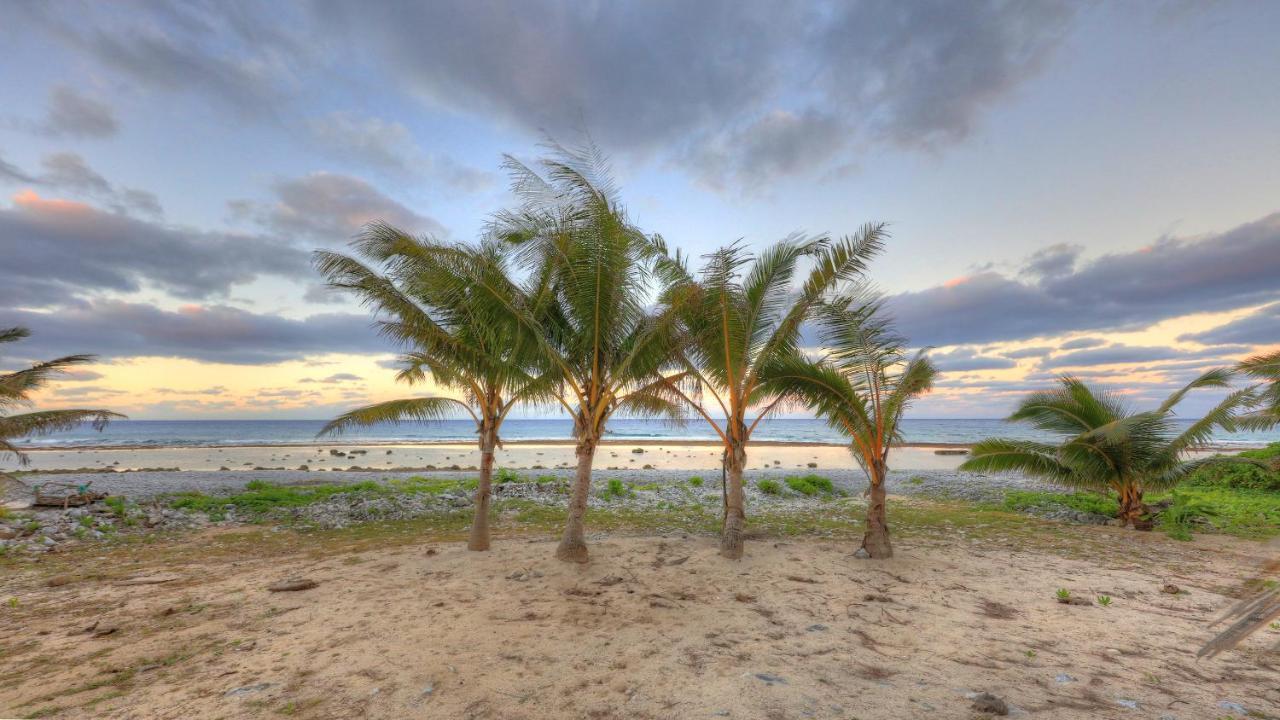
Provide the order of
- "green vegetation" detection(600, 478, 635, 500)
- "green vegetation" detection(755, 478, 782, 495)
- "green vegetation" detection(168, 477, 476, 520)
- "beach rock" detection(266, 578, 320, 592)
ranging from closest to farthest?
"beach rock" detection(266, 578, 320, 592)
"green vegetation" detection(168, 477, 476, 520)
"green vegetation" detection(600, 478, 635, 500)
"green vegetation" detection(755, 478, 782, 495)

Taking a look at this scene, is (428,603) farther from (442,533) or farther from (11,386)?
(11,386)

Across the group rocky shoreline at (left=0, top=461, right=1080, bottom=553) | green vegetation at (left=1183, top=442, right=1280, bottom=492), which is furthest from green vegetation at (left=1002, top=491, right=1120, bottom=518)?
green vegetation at (left=1183, top=442, right=1280, bottom=492)

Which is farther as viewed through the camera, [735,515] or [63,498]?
[63,498]

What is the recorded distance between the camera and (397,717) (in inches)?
167

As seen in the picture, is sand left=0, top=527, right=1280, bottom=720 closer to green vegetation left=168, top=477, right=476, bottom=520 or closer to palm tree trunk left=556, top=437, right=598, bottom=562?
palm tree trunk left=556, top=437, right=598, bottom=562

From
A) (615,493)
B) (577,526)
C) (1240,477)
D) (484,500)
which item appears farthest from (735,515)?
(1240,477)

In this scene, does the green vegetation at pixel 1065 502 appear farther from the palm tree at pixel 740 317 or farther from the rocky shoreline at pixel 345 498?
the palm tree at pixel 740 317

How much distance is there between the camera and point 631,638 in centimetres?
577

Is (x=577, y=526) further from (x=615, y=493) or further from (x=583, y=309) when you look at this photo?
(x=615, y=493)

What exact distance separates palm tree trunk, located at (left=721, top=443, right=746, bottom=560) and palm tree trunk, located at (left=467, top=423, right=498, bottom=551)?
427 centimetres

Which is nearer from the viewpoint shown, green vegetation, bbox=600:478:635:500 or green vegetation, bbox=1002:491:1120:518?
green vegetation, bbox=1002:491:1120:518

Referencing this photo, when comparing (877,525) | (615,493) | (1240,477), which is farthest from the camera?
(1240,477)

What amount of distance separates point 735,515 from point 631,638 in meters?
3.79

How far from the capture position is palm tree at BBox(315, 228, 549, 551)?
840cm
